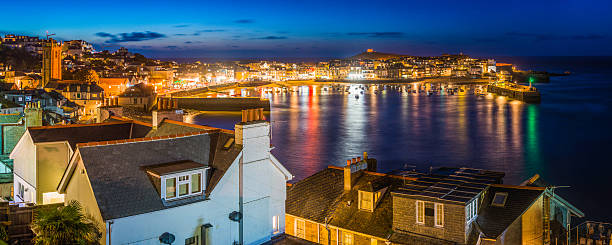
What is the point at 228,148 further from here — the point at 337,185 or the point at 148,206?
the point at 337,185

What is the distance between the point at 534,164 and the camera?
26.9 meters

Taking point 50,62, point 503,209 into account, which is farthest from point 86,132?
point 50,62

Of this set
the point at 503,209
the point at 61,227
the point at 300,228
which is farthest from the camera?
the point at 300,228

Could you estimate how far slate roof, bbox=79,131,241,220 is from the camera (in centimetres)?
562

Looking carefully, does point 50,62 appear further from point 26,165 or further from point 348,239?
point 348,239

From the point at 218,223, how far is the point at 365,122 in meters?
45.5

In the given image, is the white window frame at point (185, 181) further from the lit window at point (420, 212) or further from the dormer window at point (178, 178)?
the lit window at point (420, 212)

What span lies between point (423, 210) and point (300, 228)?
9.79 feet

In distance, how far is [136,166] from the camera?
Result: 20.0 ft

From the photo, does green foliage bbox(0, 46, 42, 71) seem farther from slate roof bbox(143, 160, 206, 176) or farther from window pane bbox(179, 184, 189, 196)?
window pane bbox(179, 184, 189, 196)

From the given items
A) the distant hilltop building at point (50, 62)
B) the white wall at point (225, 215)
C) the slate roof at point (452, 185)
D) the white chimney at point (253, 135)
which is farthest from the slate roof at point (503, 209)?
the distant hilltop building at point (50, 62)

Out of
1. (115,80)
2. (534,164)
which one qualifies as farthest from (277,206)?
(115,80)

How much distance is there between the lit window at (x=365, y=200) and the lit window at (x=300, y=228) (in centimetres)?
129

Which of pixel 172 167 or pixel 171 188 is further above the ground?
pixel 172 167
